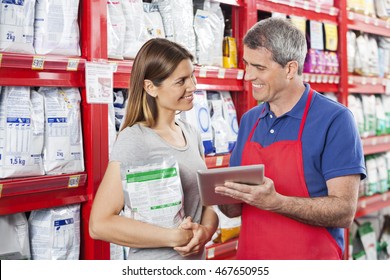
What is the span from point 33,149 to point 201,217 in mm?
993

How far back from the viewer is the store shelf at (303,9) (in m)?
4.17

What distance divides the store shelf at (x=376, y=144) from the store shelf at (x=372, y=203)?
42 centimetres

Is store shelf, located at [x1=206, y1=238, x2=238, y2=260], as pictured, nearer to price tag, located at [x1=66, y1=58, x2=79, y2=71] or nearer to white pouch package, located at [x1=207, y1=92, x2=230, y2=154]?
white pouch package, located at [x1=207, y1=92, x2=230, y2=154]

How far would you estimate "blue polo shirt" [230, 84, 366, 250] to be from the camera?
2094 millimetres

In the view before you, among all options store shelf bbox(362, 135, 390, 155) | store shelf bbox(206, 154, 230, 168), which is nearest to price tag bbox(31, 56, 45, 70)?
store shelf bbox(206, 154, 230, 168)

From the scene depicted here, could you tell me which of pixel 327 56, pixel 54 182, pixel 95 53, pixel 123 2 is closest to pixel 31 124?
pixel 54 182

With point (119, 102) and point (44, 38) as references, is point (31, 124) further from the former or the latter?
point (119, 102)

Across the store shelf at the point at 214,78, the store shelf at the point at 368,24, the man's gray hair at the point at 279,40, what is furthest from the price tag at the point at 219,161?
the store shelf at the point at 368,24

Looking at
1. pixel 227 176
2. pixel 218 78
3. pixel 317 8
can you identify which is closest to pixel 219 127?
pixel 218 78

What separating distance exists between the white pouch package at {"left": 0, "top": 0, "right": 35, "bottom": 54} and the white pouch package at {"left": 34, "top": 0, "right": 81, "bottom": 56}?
0.06 metres

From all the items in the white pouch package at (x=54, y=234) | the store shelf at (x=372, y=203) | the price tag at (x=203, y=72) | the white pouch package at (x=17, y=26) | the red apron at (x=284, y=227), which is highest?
the white pouch package at (x=17, y=26)

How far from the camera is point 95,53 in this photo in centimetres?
292

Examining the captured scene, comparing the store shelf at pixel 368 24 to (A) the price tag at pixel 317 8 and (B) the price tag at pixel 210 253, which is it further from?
(B) the price tag at pixel 210 253

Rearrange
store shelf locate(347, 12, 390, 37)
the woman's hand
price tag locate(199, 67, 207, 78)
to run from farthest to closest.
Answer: store shelf locate(347, 12, 390, 37) < price tag locate(199, 67, 207, 78) < the woman's hand
